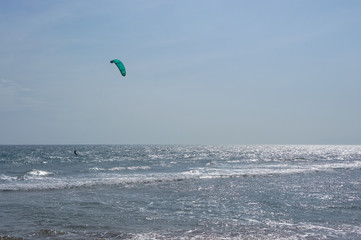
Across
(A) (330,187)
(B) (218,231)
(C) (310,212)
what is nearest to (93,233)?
(B) (218,231)

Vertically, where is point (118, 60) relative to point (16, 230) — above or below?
above

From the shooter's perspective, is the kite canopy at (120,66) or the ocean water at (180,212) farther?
the kite canopy at (120,66)

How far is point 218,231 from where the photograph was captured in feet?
37.9

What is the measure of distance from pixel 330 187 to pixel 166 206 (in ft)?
38.3

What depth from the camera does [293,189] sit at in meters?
21.6

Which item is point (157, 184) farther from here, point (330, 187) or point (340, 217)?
point (340, 217)

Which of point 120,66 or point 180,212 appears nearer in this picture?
point 180,212

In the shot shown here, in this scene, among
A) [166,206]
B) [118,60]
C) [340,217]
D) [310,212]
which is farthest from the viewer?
[118,60]

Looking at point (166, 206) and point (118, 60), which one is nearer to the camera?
point (166, 206)

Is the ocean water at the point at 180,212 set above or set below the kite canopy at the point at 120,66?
below

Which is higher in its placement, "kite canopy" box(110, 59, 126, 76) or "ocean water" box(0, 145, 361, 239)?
"kite canopy" box(110, 59, 126, 76)

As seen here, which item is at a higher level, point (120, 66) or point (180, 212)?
point (120, 66)

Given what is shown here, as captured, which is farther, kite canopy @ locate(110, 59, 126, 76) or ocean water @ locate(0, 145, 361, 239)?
kite canopy @ locate(110, 59, 126, 76)

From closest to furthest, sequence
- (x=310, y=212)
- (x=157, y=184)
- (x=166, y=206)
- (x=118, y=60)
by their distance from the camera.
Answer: (x=310, y=212) < (x=166, y=206) < (x=118, y=60) < (x=157, y=184)
